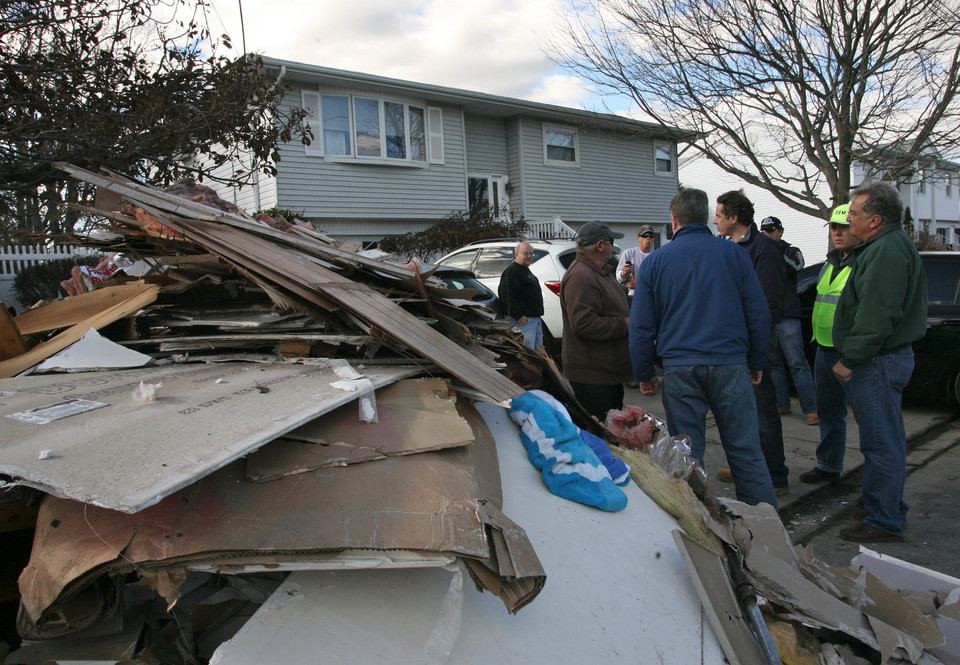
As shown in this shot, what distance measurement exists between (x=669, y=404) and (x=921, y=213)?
35.2 meters

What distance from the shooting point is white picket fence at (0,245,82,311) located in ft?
37.8

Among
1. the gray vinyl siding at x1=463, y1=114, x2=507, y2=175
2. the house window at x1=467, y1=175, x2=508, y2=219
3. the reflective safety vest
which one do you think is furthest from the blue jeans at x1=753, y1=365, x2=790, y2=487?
the gray vinyl siding at x1=463, y1=114, x2=507, y2=175

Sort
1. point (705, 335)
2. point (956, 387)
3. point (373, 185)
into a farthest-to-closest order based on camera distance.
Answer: point (373, 185)
point (956, 387)
point (705, 335)

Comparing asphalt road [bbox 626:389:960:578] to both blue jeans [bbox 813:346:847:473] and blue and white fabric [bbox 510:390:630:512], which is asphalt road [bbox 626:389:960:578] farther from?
blue and white fabric [bbox 510:390:630:512]

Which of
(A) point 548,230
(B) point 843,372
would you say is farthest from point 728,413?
(A) point 548,230

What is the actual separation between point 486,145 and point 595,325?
15276mm

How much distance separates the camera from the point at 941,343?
6.11 metres

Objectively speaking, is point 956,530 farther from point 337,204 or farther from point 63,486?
point 337,204

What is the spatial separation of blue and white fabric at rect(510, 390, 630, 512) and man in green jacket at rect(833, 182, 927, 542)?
165 cm

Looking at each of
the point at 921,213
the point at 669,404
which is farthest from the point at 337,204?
the point at 921,213

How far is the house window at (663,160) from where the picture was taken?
72.1 ft

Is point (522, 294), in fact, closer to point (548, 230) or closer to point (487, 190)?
point (548, 230)

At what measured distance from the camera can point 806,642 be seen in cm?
214

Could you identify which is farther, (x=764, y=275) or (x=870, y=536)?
(x=764, y=275)
